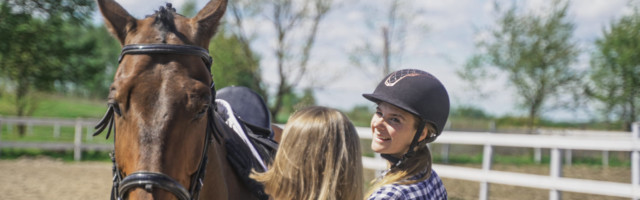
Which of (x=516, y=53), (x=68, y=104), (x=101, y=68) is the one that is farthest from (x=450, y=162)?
(x=68, y=104)

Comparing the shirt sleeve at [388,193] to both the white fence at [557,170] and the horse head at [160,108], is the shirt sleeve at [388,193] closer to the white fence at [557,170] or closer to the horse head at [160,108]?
the horse head at [160,108]

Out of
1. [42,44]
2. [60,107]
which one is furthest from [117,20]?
[60,107]

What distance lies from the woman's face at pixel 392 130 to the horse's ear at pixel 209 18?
835mm

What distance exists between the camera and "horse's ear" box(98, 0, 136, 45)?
7.21ft

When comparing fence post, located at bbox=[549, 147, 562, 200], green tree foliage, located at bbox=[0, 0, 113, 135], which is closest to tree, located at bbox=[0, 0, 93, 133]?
green tree foliage, located at bbox=[0, 0, 113, 135]

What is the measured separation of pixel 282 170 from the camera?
1.98 metres

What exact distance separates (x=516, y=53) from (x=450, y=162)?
7.80 metres

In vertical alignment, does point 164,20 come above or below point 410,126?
above

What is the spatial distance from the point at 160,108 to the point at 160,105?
0.01 meters

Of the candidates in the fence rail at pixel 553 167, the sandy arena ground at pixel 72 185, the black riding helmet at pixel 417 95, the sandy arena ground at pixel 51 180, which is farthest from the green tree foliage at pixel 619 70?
A: the black riding helmet at pixel 417 95

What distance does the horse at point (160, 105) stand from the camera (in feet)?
5.99

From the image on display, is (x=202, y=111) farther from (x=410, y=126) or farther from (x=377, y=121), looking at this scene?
(x=410, y=126)

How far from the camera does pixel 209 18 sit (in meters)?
2.33

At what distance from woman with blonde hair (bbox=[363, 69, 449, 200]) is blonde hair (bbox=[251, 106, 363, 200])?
0.44 feet
